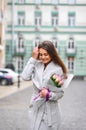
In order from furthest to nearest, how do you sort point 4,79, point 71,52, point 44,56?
point 71,52 < point 4,79 < point 44,56

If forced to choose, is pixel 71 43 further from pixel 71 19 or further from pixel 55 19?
pixel 55 19

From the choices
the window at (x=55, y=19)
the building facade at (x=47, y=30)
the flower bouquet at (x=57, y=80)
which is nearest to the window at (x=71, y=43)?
the building facade at (x=47, y=30)

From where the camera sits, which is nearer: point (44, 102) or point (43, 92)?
point (43, 92)

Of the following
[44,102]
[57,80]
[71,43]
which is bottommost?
[44,102]

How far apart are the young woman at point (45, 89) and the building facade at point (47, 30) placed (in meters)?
59.8

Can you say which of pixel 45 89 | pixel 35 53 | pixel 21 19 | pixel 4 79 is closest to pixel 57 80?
pixel 45 89

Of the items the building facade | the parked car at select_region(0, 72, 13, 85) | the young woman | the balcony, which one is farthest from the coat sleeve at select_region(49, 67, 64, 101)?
the balcony

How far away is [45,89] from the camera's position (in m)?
5.67

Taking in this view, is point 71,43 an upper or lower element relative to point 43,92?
upper

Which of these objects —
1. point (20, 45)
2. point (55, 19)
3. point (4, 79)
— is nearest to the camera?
point (4, 79)

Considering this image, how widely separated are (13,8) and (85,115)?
50559 millimetres

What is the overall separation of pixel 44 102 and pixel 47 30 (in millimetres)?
60561

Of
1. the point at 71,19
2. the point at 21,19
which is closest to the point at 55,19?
the point at 71,19

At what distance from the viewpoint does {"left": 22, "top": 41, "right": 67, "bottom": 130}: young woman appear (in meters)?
5.68
